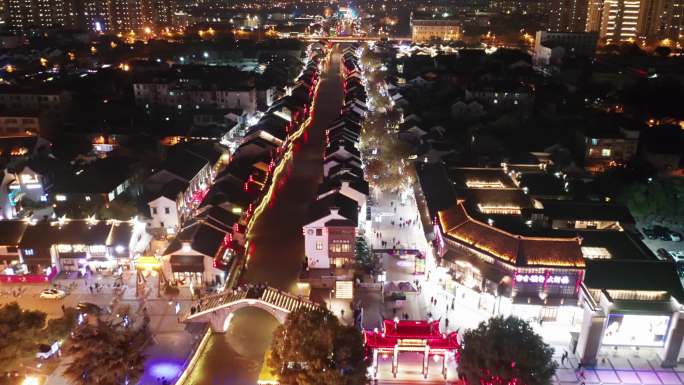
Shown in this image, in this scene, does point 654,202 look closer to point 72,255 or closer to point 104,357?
point 104,357

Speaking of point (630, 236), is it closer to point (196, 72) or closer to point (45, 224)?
point (45, 224)

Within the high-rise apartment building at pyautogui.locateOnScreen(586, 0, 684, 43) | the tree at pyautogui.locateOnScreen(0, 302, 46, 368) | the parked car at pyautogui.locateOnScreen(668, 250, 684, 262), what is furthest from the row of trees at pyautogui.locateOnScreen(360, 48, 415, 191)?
the high-rise apartment building at pyautogui.locateOnScreen(586, 0, 684, 43)

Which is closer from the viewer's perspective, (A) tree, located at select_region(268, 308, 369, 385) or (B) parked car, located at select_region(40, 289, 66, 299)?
(A) tree, located at select_region(268, 308, 369, 385)

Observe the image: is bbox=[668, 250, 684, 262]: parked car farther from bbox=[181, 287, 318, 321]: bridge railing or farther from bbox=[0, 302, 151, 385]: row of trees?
bbox=[0, 302, 151, 385]: row of trees

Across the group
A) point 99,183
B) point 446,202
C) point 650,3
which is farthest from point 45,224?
point 650,3

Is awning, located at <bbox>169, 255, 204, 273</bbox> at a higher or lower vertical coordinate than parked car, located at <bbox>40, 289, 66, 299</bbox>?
higher

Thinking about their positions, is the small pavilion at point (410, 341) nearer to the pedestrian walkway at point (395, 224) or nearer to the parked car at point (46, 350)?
the pedestrian walkway at point (395, 224)
